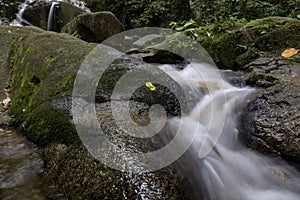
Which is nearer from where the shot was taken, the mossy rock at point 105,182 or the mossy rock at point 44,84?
the mossy rock at point 105,182

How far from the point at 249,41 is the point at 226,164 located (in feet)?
10.2

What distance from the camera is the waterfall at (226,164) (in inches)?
89.8

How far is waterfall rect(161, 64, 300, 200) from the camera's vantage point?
2.28m

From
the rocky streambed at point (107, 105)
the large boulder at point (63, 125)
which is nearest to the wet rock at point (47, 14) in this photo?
the rocky streambed at point (107, 105)

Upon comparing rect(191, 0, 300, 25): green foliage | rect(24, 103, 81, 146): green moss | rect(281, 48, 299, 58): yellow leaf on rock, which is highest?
rect(191, 0, 300, 25): green foliage

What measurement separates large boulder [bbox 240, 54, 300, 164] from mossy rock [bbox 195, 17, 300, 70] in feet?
3.68

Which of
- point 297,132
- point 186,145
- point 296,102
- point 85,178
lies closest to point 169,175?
point 85,178

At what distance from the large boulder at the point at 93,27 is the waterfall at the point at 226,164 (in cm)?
566

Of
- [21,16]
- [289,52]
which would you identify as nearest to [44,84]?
[289,52]

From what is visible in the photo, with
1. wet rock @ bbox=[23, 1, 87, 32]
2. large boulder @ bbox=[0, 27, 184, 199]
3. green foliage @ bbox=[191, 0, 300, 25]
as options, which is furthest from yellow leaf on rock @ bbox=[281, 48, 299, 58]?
wet rock @ bbox=[23, 1, 87, 32]

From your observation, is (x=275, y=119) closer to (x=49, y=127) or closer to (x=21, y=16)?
(x=49, y=127)

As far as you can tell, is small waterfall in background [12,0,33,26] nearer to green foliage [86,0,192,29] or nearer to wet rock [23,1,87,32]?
wet rock [23,1,87,32]

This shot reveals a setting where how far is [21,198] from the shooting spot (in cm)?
176

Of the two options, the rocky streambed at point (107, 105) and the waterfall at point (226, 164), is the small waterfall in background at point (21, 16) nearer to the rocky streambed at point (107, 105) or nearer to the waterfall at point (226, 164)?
the rocky streambed at point (107, 105)
